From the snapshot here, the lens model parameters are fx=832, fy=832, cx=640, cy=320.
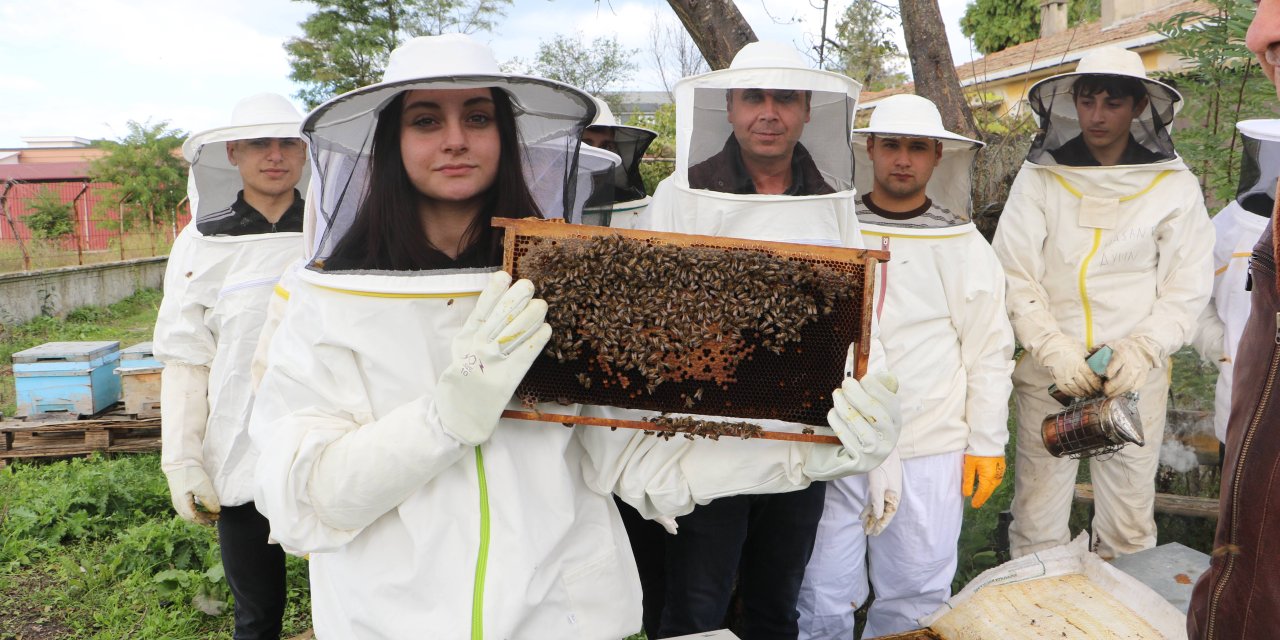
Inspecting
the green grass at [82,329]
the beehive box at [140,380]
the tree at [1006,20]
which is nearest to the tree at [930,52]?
the beehive box at [140,380]

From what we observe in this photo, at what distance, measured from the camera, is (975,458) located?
12.1 feet

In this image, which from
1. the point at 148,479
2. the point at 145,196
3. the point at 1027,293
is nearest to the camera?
the point at 1027,293

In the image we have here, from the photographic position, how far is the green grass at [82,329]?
10.5 meters

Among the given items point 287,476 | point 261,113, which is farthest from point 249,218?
point 287,476

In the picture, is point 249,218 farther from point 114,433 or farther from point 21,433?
point 21,433

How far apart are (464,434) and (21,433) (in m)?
7.13

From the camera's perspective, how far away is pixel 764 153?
3346 mm

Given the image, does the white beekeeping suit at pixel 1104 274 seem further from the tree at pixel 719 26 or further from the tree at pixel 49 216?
the tree at pixel 49 216

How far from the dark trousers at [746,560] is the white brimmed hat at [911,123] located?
1579 mm

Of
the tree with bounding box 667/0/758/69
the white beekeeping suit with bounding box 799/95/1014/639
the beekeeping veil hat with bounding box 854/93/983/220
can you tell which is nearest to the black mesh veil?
the beekeeping veil hat with bounding box 854/93/983/220

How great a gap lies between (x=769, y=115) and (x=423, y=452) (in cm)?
213

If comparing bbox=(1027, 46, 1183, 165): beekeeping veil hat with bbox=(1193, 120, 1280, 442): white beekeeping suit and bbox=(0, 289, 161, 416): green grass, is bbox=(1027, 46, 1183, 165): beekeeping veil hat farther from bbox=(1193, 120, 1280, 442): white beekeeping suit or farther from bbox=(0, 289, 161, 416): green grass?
bbox=(0, 289, 161, 416): green grass

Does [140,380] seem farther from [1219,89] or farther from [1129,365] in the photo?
[1219,89]

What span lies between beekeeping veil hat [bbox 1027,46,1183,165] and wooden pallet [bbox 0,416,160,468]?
6910 millimetres
